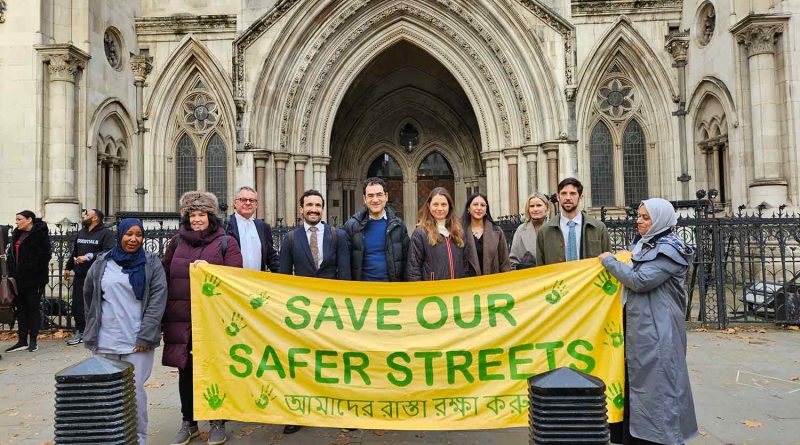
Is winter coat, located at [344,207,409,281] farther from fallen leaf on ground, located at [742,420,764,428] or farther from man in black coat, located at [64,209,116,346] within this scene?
man in black coat, located at [64,209,116,346]

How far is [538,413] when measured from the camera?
9.53ft

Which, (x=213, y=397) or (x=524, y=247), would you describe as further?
(x=524, y=247)

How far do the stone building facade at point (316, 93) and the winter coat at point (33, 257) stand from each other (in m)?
6.29

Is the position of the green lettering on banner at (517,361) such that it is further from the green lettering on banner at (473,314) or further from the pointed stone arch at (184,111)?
the pointed stone arch at (184,111)

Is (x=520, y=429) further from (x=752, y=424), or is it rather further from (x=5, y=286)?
(x=5, y=286)

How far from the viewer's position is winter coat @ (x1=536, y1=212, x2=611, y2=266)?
16.1 ft

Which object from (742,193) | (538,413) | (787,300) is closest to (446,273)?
(538,413)

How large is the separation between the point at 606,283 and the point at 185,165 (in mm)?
16712

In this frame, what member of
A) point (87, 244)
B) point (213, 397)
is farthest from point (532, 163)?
point (213, 397)

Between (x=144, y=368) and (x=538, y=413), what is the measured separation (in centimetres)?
320

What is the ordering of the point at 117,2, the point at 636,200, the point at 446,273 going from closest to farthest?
the point at 446,273
the point at 117,2
the point at 636,200

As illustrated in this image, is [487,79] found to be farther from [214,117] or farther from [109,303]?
[109,303]

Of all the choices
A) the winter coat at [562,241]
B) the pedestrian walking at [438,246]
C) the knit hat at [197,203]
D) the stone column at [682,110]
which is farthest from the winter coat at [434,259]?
Answer: the stone column at [682,110]

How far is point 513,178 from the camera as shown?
16688 millimetres
